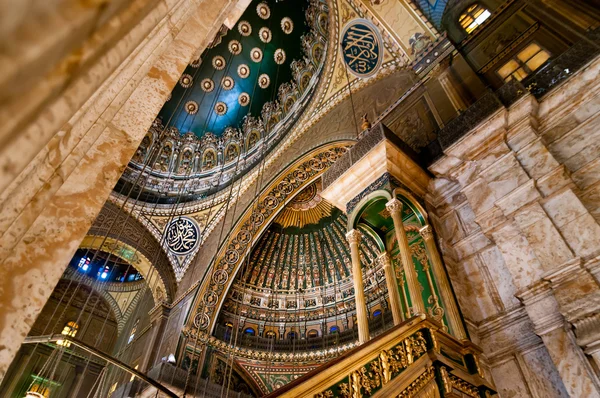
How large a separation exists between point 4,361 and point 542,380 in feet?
11.7

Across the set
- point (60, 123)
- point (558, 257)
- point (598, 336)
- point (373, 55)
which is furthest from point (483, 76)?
point (60, 123)

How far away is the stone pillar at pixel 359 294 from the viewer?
3819 mm

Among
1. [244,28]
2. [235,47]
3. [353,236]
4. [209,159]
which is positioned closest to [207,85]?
[235,47]

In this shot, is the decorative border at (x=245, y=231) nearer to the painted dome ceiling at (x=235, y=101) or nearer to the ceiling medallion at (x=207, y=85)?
the painted dome ceiling at (x=235, y=101)

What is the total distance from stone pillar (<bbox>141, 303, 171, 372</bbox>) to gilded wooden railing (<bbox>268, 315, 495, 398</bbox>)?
22.3 feet

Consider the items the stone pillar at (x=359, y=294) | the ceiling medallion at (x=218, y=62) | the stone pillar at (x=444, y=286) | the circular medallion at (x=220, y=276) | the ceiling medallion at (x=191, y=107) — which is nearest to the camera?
the stone pillar at (x=444, y=286)

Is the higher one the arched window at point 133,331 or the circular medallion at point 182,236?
the circular medallion at point 182,236

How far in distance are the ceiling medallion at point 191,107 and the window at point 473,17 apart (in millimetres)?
7586

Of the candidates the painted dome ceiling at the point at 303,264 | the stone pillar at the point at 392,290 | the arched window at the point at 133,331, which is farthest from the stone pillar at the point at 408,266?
the arched window at the point at 133,331

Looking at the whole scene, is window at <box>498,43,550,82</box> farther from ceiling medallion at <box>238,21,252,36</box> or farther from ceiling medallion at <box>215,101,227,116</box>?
ceiling medallion at <box>215,101,227,116</box>

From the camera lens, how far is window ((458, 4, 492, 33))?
6086mm

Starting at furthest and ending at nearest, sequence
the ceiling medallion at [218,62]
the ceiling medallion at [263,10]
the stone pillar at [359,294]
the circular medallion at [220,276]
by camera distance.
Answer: the ceiling medallion at [218,62]
the ceiling medallion at [263,10]
the circular medallion at [220,276]
the stone pillar at [359,294]

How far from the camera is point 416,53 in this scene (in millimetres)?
5930

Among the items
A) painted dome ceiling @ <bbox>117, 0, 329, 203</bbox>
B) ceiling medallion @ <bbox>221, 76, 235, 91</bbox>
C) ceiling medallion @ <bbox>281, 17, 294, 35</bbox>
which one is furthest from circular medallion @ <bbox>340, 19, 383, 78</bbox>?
ceiling medallion @ <bbox>221, 76, 235, 91</bbox>
